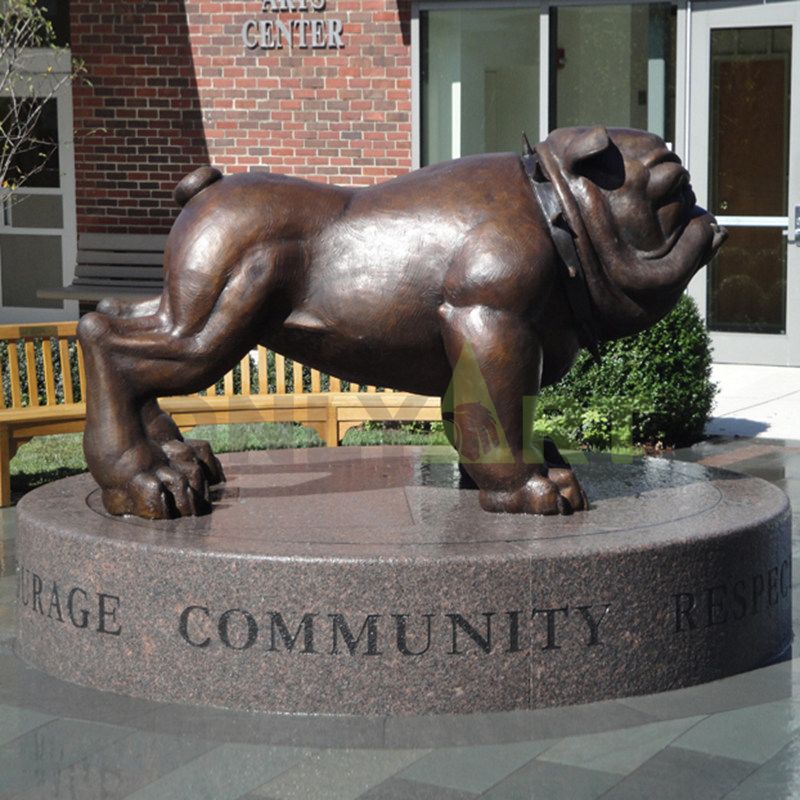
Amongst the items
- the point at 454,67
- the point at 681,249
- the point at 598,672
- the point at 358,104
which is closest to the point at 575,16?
the point at 454,67

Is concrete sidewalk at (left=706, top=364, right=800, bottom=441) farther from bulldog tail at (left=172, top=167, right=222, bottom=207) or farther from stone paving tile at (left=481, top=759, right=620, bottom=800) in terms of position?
stone paving tile at (left=481, top=759, right=620, bottom=800)

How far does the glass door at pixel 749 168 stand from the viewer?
12438mm

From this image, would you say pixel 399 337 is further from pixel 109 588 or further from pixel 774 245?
pixel 774 245

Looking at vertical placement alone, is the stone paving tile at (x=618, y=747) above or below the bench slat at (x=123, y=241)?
below

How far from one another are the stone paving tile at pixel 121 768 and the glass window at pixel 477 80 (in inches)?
369

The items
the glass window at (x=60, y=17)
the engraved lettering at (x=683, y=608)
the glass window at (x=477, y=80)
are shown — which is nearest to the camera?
the engraved lettering at (x=683, y=608)

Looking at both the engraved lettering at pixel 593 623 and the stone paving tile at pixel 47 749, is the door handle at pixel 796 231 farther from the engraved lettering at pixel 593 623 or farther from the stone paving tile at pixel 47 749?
the stone paving tile at pixel 47 749

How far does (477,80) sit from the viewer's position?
43.7 feet

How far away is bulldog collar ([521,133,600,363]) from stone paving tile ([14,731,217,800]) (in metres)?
1.84

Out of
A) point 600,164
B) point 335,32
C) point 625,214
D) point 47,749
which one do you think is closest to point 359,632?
point 47,749

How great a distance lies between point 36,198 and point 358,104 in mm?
4709

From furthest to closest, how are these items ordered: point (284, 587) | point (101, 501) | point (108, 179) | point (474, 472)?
point (108, 179) → point (101, 501) → point (474, 472) → point (284, 587)

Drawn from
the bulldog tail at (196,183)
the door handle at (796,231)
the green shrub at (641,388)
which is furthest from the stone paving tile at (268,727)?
the door handle at (796,231)

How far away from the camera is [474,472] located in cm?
492
